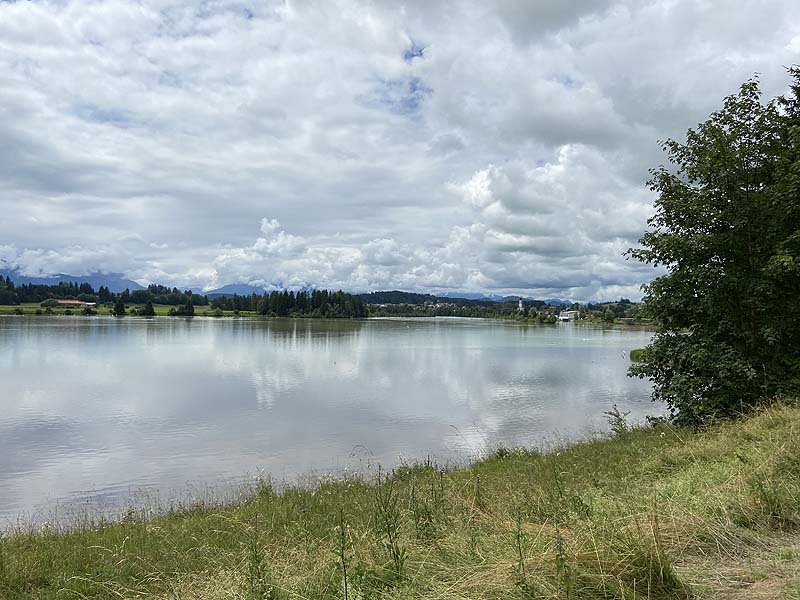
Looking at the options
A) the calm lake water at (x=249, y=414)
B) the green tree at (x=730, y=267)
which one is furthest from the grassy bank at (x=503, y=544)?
the calm lake water at (x=249, y=414)

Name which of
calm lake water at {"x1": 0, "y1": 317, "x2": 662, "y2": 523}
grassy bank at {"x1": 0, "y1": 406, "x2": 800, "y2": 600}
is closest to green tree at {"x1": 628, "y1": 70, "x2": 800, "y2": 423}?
grassy bank at {"x1": 0, "y1": 406, "x2": 800, "y2": 600}

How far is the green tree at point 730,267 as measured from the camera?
13430 millimetres

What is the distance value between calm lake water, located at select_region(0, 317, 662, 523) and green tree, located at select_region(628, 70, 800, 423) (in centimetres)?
760

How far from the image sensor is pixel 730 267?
14.4m

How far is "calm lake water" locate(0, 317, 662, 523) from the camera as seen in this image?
1703 centimetres

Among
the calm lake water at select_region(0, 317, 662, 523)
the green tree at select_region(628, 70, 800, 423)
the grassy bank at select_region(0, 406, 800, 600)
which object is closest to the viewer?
the grassy bank at select_region(0, 406, 800, 600)

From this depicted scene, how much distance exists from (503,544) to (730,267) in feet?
42.4

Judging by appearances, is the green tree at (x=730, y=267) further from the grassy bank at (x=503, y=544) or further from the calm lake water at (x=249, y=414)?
the calm lake water at (x=249, y=414)

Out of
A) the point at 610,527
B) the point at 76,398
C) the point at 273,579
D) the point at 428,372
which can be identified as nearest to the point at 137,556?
the point at 273,579

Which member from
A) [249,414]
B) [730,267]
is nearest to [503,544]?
[730,267]

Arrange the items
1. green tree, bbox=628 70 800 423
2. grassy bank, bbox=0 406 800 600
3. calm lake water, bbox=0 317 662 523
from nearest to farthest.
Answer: grassy bank, bbox=0 406 800 600, green tree, bbox=628 70 800 423, calm lake water, bbox=0 317 662 523

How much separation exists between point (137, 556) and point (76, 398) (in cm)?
2714

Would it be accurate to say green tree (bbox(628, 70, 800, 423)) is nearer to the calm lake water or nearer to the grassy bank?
the grassy bank

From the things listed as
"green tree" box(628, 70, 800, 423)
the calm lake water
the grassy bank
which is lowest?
the calm lake water
